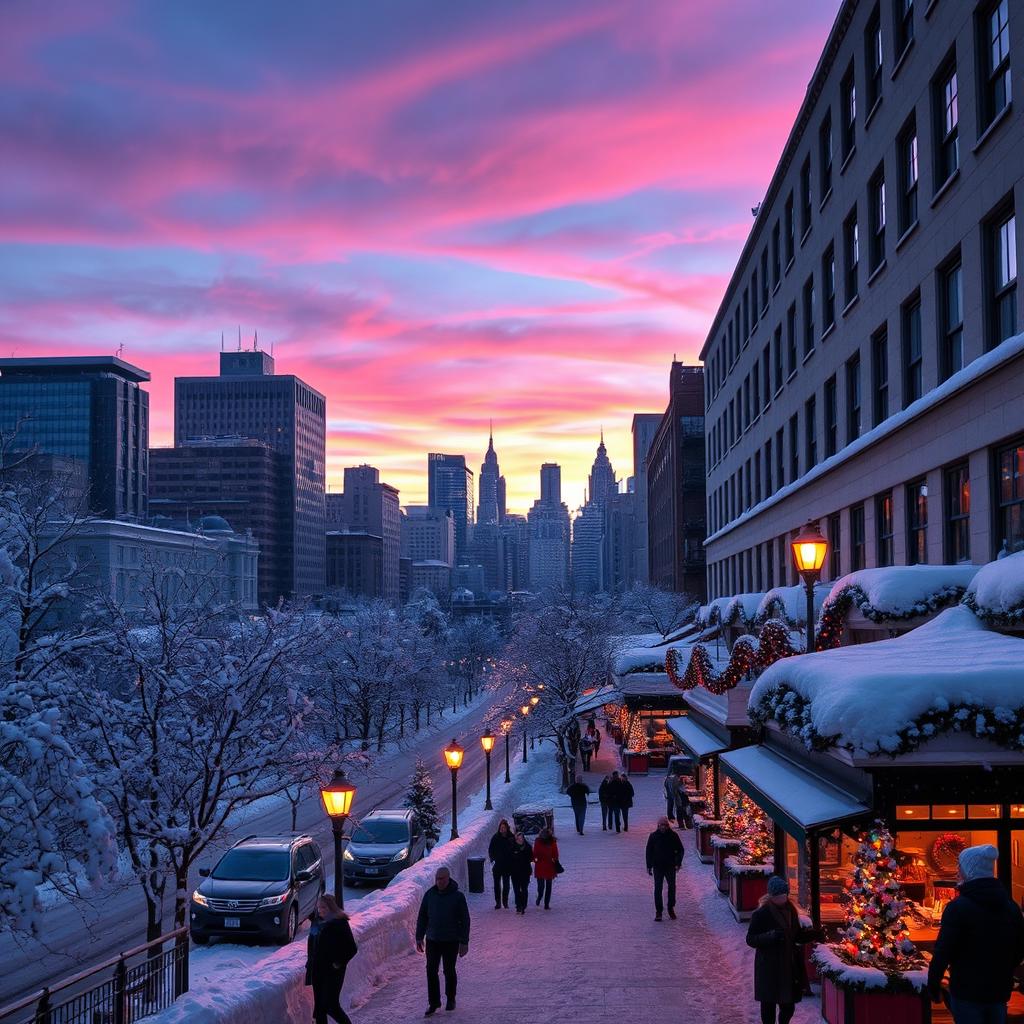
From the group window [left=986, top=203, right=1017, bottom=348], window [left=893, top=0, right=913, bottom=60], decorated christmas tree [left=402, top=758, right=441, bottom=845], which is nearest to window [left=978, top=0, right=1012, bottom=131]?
window [left=986, top=203, right=1017, bottom=348]

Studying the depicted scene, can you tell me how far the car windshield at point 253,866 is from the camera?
2067cm

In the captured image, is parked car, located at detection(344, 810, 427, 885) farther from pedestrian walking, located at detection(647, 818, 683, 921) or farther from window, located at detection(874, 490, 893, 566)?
window, located at detection(874, 490, 893, 566)

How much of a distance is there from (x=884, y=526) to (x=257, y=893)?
14.7 metres

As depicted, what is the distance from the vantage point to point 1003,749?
32.0 feet

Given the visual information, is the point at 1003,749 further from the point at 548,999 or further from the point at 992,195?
the point at 992,195

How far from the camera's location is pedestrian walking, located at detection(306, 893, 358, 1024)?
1111 centimetres

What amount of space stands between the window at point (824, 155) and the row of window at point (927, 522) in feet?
28.8

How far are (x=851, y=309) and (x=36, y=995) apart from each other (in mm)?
21550

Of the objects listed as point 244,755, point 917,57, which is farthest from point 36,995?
point 917,57

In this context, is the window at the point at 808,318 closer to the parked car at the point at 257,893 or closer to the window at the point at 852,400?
the window at the point at 852,400

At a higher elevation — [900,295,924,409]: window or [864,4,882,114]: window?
[864,4,882,114]: window

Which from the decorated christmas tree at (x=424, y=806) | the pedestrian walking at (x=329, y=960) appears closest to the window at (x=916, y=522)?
the pedestrian walking at (x=329, y=960)

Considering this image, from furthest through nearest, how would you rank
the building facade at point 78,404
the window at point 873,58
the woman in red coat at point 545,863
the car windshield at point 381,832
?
the building facade at point 78,404 → the car windshield at point 381,832 → the window at point 873,58 → the woman in red coat at point 545,863

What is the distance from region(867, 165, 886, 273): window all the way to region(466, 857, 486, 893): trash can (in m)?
15.0
